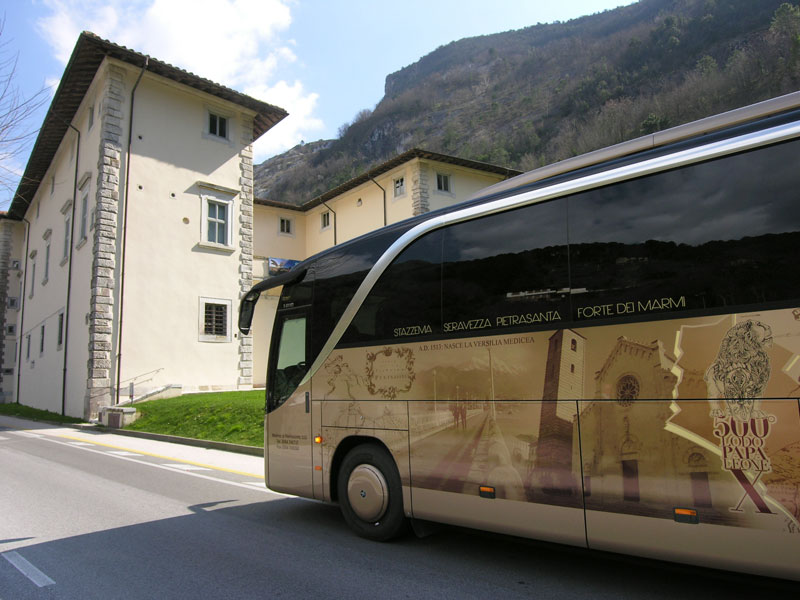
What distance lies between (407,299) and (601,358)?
81.0 inches

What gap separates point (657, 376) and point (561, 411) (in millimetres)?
761

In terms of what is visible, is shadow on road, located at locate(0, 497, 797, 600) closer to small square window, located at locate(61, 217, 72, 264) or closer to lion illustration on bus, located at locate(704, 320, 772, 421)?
lion illustration on bus, located at locate(704, 320, 772, 421)

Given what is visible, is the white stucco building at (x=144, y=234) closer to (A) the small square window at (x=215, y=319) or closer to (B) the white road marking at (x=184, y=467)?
(A) the small square window at (x=215, y=319)

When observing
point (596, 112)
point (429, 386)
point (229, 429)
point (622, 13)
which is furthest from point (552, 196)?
point (622, 13)

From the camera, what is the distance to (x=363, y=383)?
230 inches

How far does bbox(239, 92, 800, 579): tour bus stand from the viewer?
3.46 m

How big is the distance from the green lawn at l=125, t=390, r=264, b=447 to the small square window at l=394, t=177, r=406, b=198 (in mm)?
16369

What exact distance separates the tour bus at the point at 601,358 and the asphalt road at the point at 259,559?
43 cm

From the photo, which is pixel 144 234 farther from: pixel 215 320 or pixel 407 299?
pixel 407 299

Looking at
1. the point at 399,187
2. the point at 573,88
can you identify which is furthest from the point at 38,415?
the point at 573,88

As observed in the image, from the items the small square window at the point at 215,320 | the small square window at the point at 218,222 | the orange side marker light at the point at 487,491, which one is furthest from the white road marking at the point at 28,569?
the small square window at the point at 218,222

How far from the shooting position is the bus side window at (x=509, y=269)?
448 cm

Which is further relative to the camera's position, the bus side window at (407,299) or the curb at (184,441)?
the curb at (184,441)

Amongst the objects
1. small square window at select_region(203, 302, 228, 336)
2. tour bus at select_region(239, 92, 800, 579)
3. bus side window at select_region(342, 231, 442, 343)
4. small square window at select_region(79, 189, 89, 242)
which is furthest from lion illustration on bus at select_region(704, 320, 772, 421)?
small square window at select_region(79, 189, 89, 242)
